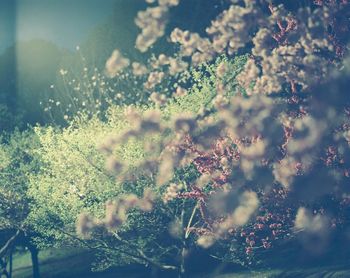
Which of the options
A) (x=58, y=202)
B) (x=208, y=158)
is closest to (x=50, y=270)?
(x=58, y=202)

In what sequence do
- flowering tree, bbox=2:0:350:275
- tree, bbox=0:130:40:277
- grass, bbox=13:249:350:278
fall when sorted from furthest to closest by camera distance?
tree, bbox=0:130:40:277 → grass, bbox=13:249:350:278 → flowering tree, bbox=2:0:350:275

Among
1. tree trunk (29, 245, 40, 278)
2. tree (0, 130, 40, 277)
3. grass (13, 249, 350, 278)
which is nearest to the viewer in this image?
grass (13, 249, 350, 278)

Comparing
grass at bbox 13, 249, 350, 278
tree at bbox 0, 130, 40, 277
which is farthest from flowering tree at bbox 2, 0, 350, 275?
tree at bbox 0, 130, 40, 277

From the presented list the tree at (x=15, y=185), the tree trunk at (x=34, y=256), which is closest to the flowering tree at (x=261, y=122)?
the tree at (x=15, y=185)

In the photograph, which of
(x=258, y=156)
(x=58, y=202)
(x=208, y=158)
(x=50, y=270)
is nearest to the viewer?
(x=258, y=156)

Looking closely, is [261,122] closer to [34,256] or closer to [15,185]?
[15,185]

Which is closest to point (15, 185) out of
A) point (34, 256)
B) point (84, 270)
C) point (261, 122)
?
point (34, 256)

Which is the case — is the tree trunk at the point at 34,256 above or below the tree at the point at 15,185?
below

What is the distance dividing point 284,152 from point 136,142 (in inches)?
290

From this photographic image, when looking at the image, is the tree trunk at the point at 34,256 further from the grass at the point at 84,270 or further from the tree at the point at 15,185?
the grass at the point at 84,270

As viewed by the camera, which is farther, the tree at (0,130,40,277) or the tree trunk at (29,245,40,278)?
the tree trunk at (29,245,40,278)

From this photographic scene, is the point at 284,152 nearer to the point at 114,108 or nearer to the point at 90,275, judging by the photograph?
the point at 114,108

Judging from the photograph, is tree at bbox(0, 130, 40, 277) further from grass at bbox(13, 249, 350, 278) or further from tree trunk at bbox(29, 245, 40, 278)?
grass at bbox(13, 249, 350, 278)

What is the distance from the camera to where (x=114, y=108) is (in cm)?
1788
